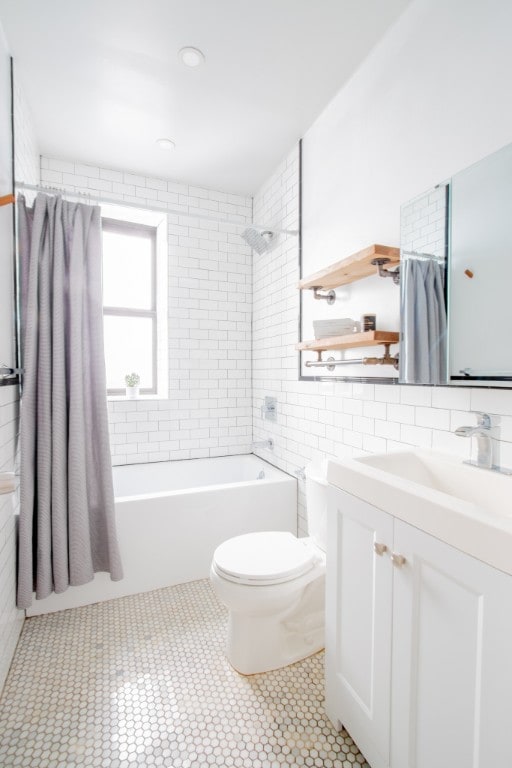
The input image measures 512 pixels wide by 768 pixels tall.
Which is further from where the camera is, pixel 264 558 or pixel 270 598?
pixel 264 558

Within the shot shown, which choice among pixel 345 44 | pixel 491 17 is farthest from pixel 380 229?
pixel 345 44

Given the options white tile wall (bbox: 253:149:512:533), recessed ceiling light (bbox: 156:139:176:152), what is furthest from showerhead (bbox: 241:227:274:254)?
recessed ceiling light (bbox: 156:139:176:152)

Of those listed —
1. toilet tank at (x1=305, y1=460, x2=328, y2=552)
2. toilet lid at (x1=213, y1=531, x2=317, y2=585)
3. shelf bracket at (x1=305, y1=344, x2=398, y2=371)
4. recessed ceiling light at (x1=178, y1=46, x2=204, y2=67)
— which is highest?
recessed ceiling light at (x1=178, y1=46, x2=204, y2=67)

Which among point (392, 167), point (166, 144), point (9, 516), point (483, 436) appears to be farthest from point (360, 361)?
point (166, 144)

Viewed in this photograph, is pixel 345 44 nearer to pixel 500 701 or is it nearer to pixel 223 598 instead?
pixel 500 701

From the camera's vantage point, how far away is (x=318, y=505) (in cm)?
180

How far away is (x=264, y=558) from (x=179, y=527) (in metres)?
0.80

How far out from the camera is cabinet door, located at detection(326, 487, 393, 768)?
1.04m

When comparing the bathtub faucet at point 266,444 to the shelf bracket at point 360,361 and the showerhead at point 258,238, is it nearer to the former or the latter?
A: the shelf bracket at point 360,361

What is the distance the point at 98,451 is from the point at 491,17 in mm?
2449

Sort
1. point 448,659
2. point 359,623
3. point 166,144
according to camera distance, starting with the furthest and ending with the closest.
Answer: point 166,144
point 359,623
point 448,659

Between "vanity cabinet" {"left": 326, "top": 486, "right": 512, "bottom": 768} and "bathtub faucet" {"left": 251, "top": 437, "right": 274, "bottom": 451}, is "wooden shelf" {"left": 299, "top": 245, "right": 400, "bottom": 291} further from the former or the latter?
"bathtub faucet" {"left": 251, "top": 437, "right": 274, "bottom": 451}

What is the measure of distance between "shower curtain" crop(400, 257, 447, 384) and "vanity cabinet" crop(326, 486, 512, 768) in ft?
2.02

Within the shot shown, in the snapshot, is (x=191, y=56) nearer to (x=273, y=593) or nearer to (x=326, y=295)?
(x=326, y=295)
